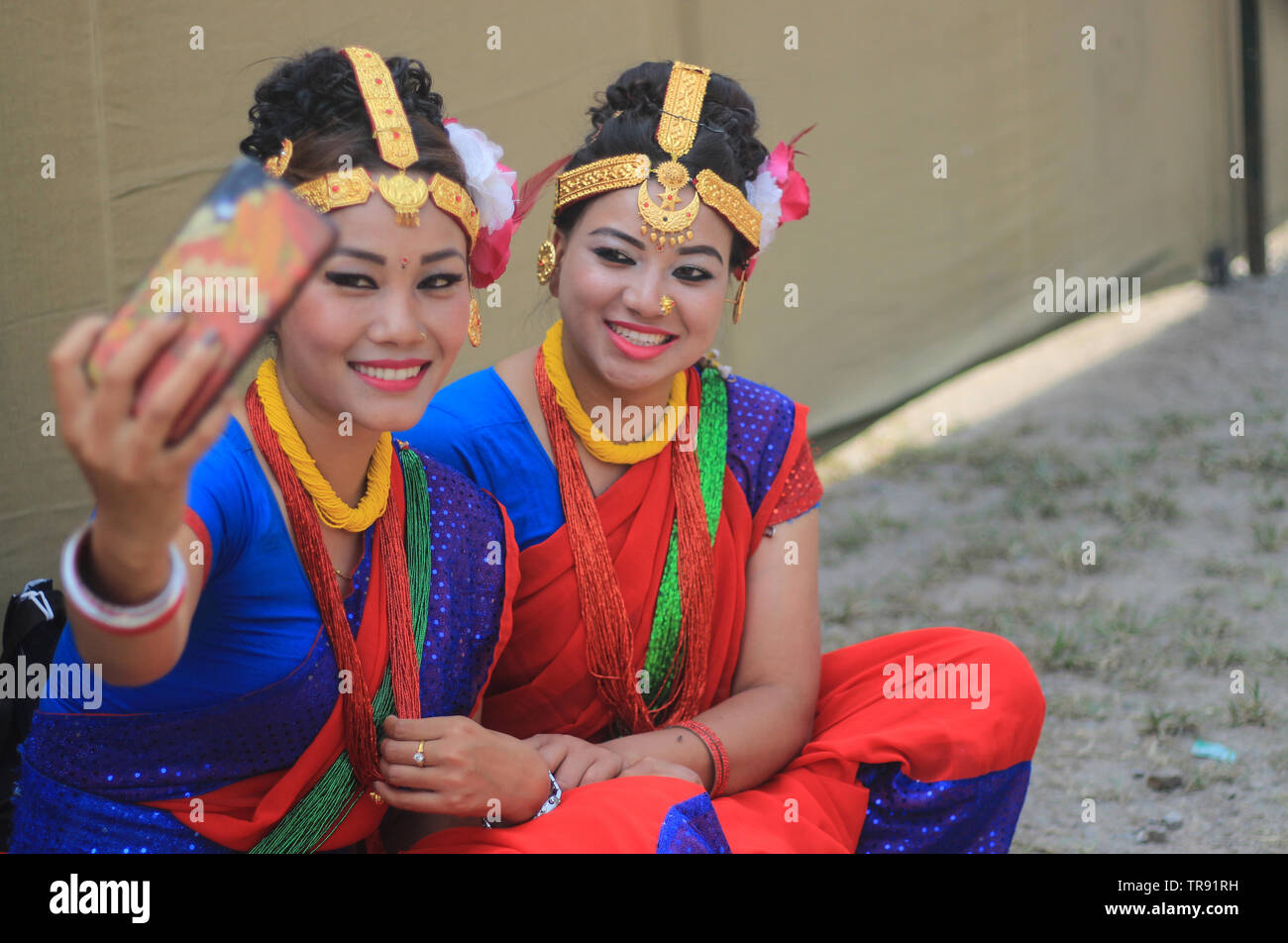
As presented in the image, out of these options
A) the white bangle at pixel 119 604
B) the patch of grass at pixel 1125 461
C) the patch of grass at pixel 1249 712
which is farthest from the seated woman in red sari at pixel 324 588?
the patch of grass at pixel 1125 461

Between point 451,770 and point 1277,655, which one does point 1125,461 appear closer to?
point 1277,655

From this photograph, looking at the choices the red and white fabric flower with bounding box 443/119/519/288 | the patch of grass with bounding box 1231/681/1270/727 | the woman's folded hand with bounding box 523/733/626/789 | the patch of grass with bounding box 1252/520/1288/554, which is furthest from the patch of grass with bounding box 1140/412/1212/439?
the red and white fabric flower with bounding box 443/119/519/288

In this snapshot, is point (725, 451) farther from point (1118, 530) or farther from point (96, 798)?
point (1118, 530)

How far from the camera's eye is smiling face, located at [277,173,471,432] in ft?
5.63

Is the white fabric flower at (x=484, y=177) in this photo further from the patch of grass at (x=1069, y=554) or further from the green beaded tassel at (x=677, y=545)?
the patch of grass at (x=1069, y=554)

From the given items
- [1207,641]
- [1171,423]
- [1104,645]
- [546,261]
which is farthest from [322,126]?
[1171,423]

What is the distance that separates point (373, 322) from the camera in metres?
1.73

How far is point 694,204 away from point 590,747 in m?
0.90

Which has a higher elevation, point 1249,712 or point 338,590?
point 338,590

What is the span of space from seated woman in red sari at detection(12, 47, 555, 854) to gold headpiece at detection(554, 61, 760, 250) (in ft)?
1.15

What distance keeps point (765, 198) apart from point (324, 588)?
1105mm

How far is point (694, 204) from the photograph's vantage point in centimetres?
224

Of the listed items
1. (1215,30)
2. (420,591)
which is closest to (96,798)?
(420,591)

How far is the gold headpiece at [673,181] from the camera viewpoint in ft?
7.28
